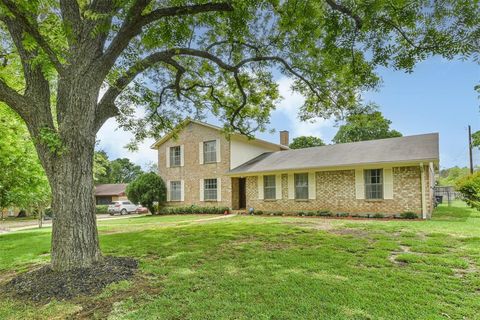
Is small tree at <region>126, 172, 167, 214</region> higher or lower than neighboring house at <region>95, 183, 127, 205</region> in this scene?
higher

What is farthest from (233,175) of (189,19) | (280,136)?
(189,19)

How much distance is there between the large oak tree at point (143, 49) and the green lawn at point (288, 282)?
141cm

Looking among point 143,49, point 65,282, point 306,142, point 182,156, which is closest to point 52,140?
point 65,282

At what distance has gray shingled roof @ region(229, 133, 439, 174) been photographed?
1298cm

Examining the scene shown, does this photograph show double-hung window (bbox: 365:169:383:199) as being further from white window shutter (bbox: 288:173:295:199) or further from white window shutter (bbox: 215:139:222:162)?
white window shutter (bbox: 215:139:222:162)

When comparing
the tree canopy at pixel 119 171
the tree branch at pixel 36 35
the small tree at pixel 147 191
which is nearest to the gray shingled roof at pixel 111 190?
the tree canopy at pixel 119 171

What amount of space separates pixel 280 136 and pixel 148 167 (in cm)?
2383

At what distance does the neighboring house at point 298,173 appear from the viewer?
42.8 ft

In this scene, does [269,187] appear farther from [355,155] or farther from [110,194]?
[110,194]

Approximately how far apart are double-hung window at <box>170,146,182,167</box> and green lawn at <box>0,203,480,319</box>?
1420 centimetres

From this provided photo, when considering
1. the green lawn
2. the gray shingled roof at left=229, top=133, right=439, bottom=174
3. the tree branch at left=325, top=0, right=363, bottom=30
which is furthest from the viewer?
the gray shingled roof at left=229, top=133, right=439, bottom=174

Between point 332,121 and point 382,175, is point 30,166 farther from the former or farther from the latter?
point 382,175

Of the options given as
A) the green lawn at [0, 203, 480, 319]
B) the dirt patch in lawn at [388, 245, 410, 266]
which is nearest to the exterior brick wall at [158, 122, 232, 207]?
the green lawn at [0, 203, 480, 319]

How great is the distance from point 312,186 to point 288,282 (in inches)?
467
